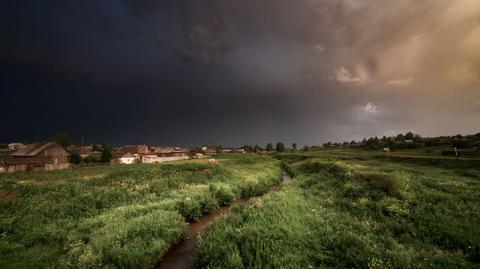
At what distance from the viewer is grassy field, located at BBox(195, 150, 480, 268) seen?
10328mm

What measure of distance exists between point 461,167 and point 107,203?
55.0 metres

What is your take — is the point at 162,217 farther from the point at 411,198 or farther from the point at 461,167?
the point at 461,167

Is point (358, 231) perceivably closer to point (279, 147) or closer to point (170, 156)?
point (170, 156)

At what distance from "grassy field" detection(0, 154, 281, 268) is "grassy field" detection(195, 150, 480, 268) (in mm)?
4047

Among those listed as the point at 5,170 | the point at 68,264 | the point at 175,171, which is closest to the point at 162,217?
the point at 68,264

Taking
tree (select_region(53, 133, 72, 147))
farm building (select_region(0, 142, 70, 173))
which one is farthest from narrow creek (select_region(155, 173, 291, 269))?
tree (select_region(53, 133, 72, 147))

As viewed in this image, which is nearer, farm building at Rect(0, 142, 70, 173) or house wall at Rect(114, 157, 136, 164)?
farm building at Rect(0, 142, 70, 173)

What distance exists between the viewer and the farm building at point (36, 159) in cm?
4955

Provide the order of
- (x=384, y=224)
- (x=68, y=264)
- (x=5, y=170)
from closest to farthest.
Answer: (x=68, y=264)
(x=384, y=224)
(x=5, y=170)

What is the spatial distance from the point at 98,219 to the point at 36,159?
54.1m

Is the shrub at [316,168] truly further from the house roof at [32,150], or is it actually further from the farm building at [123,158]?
the house roof at [32,150]

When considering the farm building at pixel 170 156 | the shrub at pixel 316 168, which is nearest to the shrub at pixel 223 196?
the shrub at pixel 316 168

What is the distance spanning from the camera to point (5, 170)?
4809 cm

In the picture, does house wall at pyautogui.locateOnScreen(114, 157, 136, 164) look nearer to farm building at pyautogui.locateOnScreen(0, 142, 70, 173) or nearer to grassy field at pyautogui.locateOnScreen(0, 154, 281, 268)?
farm building at pyautogui.locateOnScreen(0, 142, 70, 173)
